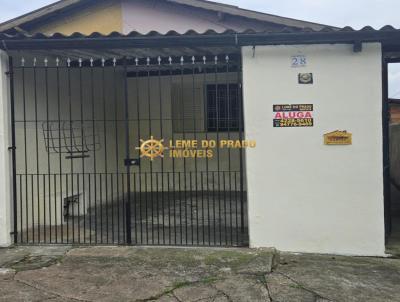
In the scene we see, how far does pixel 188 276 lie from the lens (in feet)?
16.2

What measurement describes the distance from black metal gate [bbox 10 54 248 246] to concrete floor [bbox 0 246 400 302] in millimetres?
654

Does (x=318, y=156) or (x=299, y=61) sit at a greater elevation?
(x=299, y=61)

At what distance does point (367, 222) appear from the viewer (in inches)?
230

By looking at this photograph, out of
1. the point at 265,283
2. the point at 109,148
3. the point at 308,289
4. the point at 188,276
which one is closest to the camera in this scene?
the point at 308,289

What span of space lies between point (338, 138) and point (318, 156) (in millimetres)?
359

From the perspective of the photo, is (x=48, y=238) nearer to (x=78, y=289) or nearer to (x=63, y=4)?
(x=78, y=289)

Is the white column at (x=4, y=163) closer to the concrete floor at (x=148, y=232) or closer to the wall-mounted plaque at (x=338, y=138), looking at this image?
the concrete floor at (x=148, y=232)

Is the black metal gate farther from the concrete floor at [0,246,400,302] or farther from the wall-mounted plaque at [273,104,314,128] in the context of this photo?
the concrete floor at [0,246,400,302]

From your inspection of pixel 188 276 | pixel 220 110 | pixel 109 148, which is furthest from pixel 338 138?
pixel 109 148

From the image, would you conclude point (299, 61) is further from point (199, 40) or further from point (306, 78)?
point (199, 40)

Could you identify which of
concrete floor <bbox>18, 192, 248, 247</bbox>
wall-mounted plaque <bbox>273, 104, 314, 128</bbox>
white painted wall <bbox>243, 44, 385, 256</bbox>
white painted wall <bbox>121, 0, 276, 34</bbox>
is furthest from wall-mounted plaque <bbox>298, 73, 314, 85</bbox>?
white painted wall <bbox>121, 0, 276, 34</bbox>

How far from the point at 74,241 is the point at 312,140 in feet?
12.6

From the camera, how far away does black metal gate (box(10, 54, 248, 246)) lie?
21.4 feet

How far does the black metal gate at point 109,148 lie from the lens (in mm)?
6512
